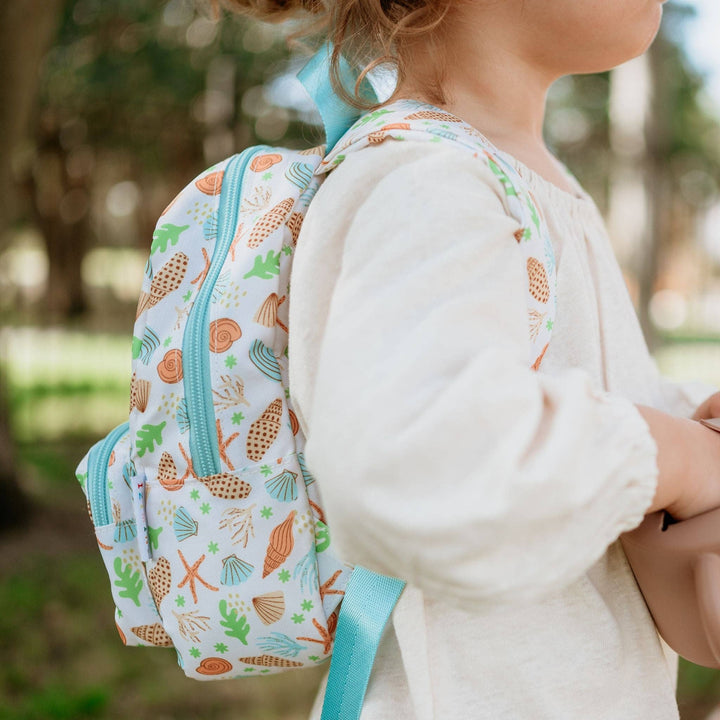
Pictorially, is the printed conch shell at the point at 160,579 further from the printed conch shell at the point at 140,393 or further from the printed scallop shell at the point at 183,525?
the printed conch shell at the point at 140,393

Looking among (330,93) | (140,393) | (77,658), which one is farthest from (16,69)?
(140,393)

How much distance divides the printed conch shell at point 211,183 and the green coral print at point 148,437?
295mm

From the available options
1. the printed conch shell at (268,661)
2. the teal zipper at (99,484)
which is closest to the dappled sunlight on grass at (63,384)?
the teal zipper at (99,484)

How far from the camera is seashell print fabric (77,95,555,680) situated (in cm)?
101

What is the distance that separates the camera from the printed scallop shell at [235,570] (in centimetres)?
102

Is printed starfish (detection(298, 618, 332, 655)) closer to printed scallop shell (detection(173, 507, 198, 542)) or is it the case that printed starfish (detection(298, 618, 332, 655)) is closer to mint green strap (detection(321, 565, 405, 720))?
mint green strap (detection(321, 565, 405, 720))

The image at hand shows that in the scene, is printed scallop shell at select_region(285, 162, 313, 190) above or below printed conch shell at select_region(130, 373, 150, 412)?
above

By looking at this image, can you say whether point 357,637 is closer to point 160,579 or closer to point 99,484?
point 160,579

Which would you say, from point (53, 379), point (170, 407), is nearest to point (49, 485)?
point (53, 379)

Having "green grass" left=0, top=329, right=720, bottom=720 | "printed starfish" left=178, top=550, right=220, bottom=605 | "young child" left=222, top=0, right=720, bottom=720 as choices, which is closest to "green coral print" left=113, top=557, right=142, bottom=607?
"printed starfish" left=178, top=550, right=220, bottom=605

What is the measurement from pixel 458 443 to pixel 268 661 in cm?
50

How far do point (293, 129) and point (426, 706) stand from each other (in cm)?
680

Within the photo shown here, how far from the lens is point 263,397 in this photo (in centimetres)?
101

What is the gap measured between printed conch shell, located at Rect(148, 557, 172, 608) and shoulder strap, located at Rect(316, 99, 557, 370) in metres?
0.49
